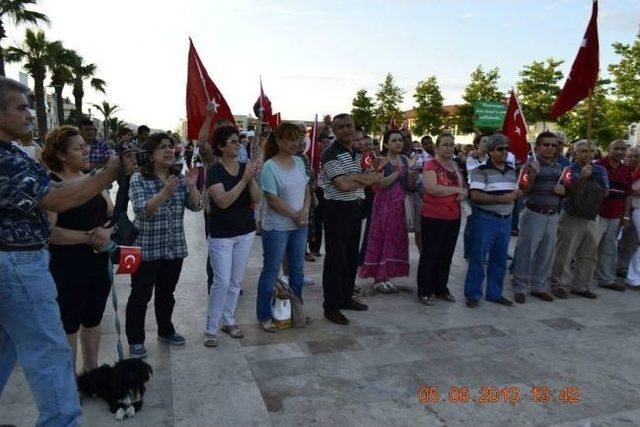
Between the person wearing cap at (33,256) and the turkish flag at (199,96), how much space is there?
276 cm

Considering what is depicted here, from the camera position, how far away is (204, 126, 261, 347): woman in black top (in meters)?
3.91

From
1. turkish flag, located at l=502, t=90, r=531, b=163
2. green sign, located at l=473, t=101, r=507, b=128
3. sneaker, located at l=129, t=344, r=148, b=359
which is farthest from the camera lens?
green sign, located at l=473, t=101, r=507, b=128

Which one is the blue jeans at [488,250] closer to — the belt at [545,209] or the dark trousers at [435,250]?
the dark trousers at [435,250]

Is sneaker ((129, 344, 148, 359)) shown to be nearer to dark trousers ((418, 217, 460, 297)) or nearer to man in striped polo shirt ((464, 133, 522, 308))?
dark trousers ((418, 217, 460, 297))

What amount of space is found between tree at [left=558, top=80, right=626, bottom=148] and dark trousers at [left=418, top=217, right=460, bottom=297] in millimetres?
24337

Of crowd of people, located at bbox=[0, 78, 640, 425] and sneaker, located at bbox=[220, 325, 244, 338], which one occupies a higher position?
crowd of people, located at bbox=[0, 78, 640, 425]

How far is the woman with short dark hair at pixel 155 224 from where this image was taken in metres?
3.57

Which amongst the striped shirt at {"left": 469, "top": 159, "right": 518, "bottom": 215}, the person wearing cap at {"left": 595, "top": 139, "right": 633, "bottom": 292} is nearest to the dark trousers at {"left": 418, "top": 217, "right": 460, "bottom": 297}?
the striped shirt at {"left": 469, "top": 159, "right": 518, "bottom": 215}

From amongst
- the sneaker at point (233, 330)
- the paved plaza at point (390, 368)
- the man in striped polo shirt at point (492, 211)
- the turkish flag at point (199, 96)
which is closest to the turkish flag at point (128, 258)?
the paved plaza at point (390, 368)

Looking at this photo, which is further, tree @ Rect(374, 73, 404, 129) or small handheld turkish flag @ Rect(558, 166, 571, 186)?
tree @ Rect(374, 73, 404, 129)

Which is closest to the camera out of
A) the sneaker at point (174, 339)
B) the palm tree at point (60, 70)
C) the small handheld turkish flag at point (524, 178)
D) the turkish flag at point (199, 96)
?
the sneaker at point (174, 339)

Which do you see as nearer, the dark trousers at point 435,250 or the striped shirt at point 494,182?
the striped shirt at point 494,182

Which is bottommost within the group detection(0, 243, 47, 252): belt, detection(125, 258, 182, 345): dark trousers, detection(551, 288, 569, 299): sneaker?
detection(551, 288, 569, 299): sneaker
